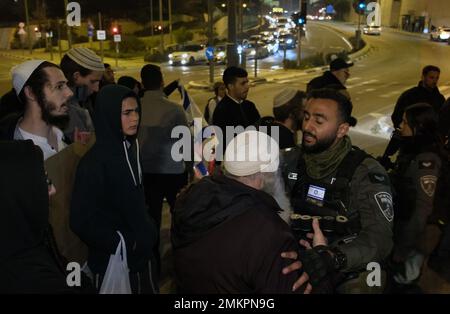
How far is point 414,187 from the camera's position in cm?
328

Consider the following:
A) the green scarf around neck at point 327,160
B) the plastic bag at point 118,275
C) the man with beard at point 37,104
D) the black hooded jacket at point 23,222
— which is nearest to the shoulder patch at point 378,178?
the green scarf around neck at point 327,160

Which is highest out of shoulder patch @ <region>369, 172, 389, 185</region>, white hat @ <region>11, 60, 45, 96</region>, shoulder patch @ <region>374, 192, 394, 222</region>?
white hat @ <region>11, 60, 45, 96</region>

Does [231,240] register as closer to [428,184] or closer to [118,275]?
[118,275]

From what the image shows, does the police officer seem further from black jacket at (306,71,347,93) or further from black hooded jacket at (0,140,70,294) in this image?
black hooded jacket at (0,140,70,294)

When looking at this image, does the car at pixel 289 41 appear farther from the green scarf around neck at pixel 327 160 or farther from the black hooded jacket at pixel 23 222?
the black hooded jacket at pixel 23 222

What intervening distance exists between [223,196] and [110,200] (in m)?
1.11

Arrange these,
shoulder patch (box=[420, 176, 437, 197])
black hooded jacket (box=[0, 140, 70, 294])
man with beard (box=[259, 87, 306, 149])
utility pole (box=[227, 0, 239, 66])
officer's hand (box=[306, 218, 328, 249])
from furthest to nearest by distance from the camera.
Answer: utility pole (box=[227, 0, 239, 66]) → man with beard (box=[259, 87, 306, 149]) → shoulder patch (box=[420, 176, 437, 197]) → officer's hand (box=[306, 218, 328, 249]) → black hooded jacket (box=[0, 140, 70, 294])

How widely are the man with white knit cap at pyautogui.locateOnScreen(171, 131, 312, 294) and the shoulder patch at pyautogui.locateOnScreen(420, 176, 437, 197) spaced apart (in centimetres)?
181

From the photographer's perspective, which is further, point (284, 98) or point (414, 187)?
point (284, 98)

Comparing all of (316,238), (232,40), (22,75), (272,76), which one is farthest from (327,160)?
(272,76)

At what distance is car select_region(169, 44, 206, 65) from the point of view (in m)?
32.3

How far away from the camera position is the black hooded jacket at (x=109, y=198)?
262 centimetres

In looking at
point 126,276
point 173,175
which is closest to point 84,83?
point 173,175

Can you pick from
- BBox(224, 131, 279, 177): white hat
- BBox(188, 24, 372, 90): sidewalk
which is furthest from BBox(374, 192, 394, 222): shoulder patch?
BBox(188, 24, 372, 90): sidewalk
